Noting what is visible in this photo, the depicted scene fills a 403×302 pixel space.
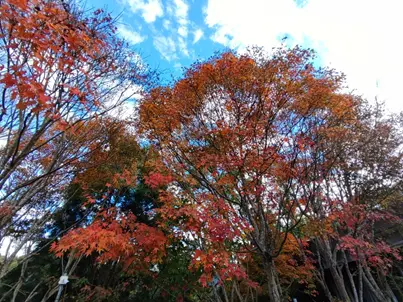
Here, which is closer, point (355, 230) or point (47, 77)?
point (47, 77)

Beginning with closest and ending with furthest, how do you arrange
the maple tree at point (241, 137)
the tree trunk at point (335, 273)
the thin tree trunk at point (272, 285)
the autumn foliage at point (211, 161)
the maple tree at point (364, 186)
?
the autumn foliage at point (211, 161), the thin tree trunk at point (272, 285), the maple tree at point (241, 137), the tree trunk at point (335, 273), the maple tree at point (364, 186)

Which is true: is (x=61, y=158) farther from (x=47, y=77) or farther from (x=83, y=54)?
(x=83, y=54)

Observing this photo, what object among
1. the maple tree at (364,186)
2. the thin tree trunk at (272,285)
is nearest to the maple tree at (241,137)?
the thin tree trunk at (272,285)

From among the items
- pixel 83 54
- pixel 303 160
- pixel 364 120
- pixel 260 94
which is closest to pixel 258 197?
pixel 303 160

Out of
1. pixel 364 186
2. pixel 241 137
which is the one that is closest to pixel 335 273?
pixel 364 186

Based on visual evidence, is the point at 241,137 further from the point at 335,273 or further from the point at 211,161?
the point at 335,273

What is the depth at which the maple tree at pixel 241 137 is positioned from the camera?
5512mm

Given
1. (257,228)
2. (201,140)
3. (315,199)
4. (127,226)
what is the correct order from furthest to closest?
1. (315,199)
2. (127,226)
3. (201,140)
4. (257,228)

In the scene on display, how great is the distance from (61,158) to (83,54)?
1790 millimetres

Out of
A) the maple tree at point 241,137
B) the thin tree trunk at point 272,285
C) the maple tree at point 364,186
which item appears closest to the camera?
the thin tree trunk at point 272,285

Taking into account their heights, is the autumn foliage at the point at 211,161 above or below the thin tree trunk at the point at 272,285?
above

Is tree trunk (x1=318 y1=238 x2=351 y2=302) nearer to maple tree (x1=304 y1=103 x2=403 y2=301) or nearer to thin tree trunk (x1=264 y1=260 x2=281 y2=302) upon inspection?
maple tree (x1=304 y1=103 x2=403 y2=301)

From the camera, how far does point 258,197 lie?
5.54 meters

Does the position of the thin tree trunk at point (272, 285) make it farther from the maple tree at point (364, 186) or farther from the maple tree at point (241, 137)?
the maple tree at point (364, 186)
